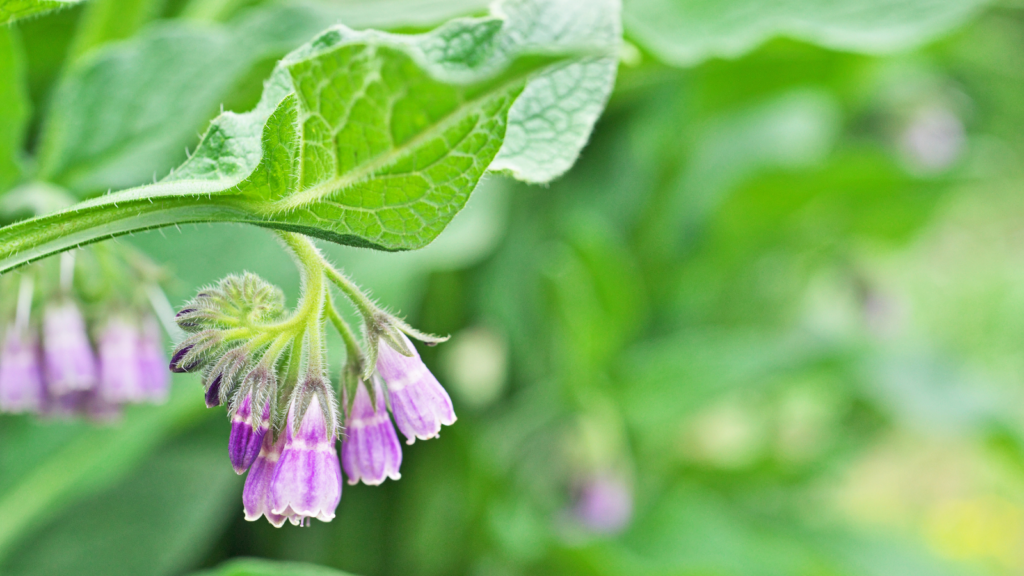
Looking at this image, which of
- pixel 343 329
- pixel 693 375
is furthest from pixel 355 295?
pixel 693 375

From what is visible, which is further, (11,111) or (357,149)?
(11,111)

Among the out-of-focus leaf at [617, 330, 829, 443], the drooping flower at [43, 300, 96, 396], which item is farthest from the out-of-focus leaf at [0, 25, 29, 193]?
the out-of-focus leaf at [617, 330, 829, 443]

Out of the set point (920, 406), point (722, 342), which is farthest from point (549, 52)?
point (920, 406)

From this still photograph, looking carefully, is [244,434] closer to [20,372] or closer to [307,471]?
[307,471]

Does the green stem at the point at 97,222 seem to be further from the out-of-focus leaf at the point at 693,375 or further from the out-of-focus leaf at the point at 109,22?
the out-of-focus leaf at the point at 693,375

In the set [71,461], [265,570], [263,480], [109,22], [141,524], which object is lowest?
[141,524]

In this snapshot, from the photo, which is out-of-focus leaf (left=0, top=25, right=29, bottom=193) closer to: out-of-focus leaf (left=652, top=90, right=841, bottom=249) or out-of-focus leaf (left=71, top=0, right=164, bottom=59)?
out-of-focus leaf (left=71, top=0, right=164, bottom=59)
